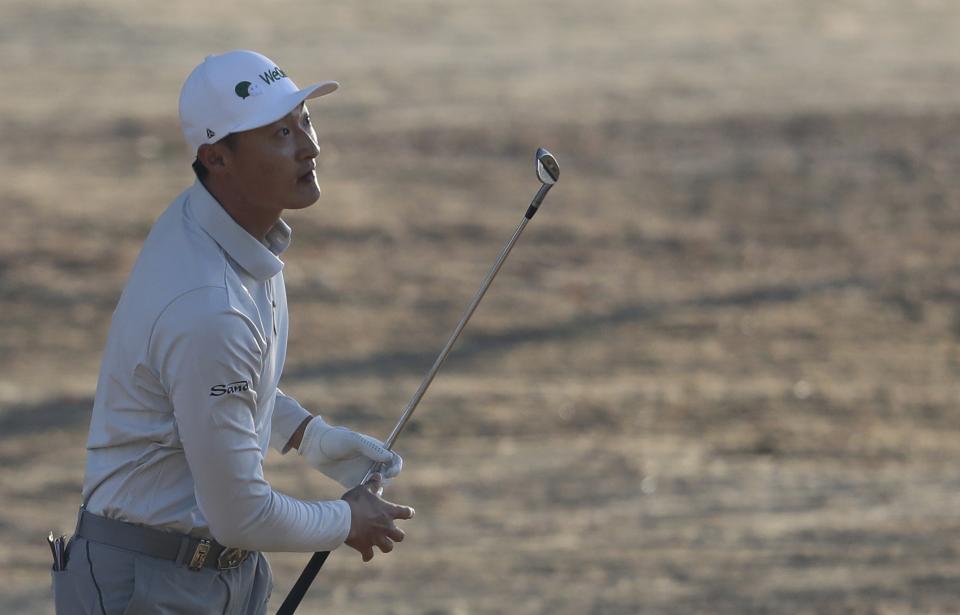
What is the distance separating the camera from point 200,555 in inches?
138

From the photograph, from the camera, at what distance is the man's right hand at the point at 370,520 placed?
3.56 m

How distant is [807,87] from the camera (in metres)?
Result: 18.4

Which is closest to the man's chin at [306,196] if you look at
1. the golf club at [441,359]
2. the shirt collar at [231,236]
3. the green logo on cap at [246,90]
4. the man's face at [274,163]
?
the man's face at [274,163]

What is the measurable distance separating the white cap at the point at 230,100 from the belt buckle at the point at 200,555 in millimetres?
829

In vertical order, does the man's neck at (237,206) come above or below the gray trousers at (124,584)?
above

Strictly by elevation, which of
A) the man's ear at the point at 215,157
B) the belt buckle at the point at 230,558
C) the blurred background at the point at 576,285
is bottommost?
the belt buckle at the point at 230,558

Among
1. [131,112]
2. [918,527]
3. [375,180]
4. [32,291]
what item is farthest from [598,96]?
[918,527]

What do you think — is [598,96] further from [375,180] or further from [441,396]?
[441,396]

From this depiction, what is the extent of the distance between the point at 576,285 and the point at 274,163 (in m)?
9.43

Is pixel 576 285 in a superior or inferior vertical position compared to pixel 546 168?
superior

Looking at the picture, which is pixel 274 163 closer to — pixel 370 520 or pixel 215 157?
pixel 215 157

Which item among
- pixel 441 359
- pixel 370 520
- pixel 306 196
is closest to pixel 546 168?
pixel 441 359

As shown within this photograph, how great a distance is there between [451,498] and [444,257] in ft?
15.7

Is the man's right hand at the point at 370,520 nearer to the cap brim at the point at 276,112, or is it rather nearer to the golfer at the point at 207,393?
the golfer at the point at 207,393
